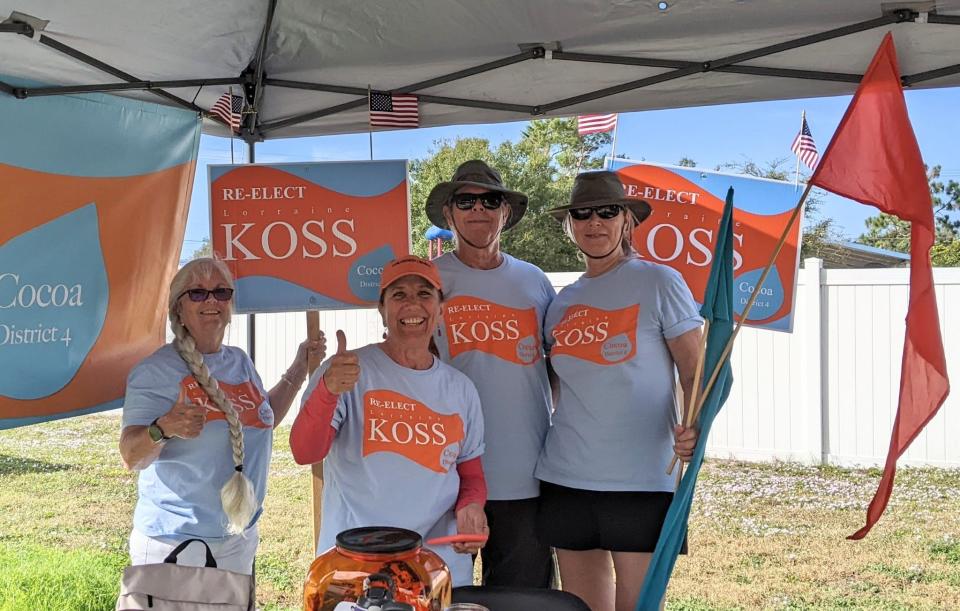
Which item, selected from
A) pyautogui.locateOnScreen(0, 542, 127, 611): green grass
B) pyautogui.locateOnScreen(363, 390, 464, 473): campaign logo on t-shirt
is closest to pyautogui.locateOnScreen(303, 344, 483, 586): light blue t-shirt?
pyautogui.locateOnScreen(363, 390, 464, 473): campaign logo on t-shirt

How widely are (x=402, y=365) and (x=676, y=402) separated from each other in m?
0.81

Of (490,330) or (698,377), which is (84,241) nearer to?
(490,330)

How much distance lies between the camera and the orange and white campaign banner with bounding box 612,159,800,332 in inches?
134

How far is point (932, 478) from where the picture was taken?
655 centimetres

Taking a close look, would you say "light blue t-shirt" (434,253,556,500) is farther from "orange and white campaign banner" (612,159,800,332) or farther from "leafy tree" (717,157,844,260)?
"leafy tree" (717,157,844,260)

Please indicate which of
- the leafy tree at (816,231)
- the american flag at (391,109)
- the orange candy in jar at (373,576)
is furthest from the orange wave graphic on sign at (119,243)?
the leafy tree at (816,231)

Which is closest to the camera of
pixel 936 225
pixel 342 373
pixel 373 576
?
pixel 373 576

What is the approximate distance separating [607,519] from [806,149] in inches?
136

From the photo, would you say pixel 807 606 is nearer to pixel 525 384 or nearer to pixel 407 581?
pixel 525 384

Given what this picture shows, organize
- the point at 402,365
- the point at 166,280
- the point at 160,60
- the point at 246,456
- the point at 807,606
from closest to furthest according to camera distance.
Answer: the point at 402,365, the point at 246,456, the point at 160,60, the point at 166,280, the point at 807,606

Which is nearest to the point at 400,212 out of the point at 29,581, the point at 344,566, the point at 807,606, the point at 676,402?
the point at 676,402

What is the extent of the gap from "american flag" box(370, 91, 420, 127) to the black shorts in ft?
4.74

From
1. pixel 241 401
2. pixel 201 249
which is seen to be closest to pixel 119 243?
pixel 241 401

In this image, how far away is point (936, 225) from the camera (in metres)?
21.8
